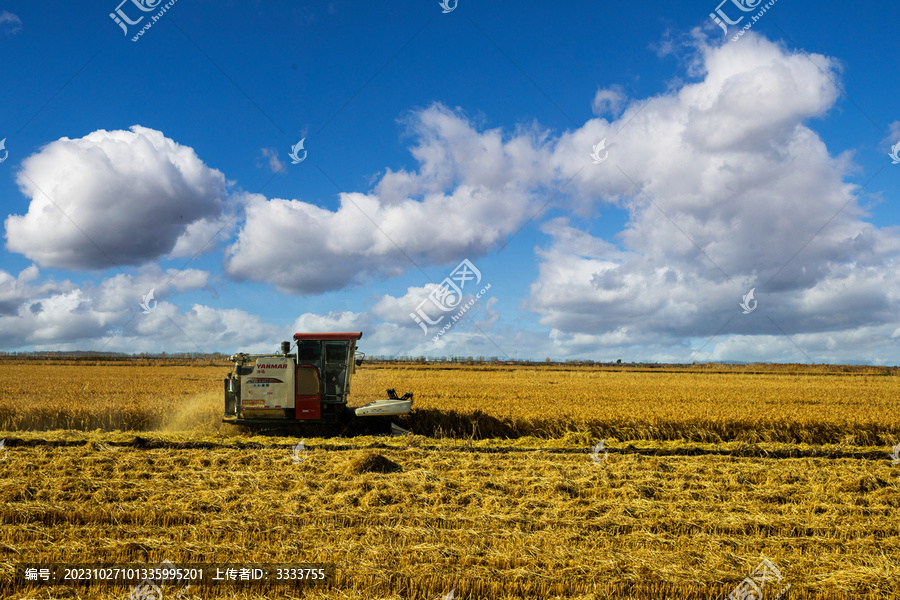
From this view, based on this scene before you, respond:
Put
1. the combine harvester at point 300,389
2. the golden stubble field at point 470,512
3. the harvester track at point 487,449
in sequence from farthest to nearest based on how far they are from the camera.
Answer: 1. the combine harvester at point 300,389
2. the harvester track at point 487,449
3. the golden stubble field at point 470,512

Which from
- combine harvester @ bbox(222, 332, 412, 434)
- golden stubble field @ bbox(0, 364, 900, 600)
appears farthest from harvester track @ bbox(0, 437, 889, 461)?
combine harvester @ bbox(222, 332, 412, 434)

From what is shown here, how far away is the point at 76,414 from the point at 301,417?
779 cm

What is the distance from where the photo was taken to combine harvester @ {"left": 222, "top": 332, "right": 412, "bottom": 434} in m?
13.7

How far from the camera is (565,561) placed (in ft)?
18.7

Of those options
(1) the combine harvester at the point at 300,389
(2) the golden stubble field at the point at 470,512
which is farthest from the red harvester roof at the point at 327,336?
(2) the golden stubble field at the point at 470,512

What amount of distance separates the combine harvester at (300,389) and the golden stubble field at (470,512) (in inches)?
30.3

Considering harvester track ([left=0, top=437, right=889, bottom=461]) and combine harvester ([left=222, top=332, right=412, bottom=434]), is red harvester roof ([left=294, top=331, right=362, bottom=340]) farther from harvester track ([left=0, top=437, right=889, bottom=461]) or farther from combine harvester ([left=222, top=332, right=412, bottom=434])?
harvester track ([left=0, top=437, right=889, bottom=461])

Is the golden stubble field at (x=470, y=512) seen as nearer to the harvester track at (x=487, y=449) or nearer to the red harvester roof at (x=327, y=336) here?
the harvester track at (x=487, y=449)

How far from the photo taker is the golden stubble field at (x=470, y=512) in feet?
17.7

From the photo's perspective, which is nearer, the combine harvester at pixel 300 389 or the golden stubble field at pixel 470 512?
the golden stubble field at pixel 470 512

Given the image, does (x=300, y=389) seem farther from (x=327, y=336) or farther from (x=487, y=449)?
(x=487, y=449)

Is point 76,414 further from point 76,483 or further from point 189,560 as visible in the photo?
point 189,560

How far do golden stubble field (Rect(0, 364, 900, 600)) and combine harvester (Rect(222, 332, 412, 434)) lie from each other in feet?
2.52

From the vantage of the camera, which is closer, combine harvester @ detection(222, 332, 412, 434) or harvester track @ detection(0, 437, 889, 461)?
harvester track @ detection(0, 437, 889, 461)
